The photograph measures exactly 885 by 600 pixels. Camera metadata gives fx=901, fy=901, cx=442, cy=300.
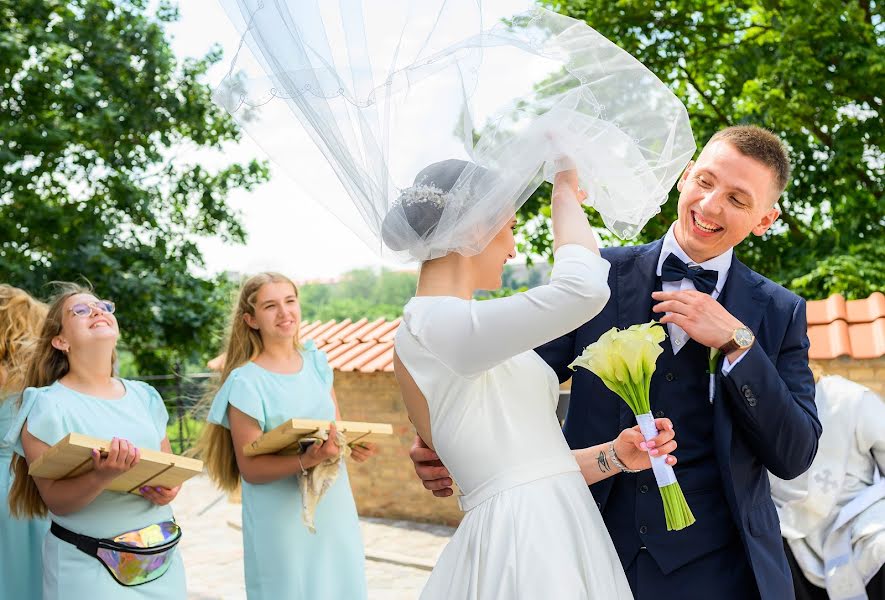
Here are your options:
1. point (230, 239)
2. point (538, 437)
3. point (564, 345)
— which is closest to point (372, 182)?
point (538, 437)

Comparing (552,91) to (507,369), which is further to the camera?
(507,369)

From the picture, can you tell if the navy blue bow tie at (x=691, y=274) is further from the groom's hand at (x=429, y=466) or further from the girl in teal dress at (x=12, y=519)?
the girl in teal dress at (x=12, y=519)

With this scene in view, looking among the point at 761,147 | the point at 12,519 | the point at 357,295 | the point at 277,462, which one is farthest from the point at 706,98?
the point at 357,295

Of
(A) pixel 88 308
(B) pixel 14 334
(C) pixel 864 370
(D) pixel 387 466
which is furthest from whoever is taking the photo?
(D) pixel 387 466

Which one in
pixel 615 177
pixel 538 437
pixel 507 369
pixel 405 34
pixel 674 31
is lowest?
pixel 538 437

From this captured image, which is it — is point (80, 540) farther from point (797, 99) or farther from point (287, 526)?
point (797, 99)

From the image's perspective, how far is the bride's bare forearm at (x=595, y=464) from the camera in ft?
7.20

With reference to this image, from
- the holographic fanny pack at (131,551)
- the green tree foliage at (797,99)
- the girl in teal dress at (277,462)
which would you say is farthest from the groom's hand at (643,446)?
the green tree foliage at (797,99)

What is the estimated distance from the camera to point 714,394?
2238mm

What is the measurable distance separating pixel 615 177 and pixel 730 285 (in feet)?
2.12

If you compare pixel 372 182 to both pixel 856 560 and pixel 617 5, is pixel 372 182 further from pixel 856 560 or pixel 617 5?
pixel 617 5

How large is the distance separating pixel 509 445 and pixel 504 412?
73 millimetres

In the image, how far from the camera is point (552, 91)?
6.36 ft

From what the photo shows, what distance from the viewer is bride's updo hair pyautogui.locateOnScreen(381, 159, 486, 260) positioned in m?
1.92
